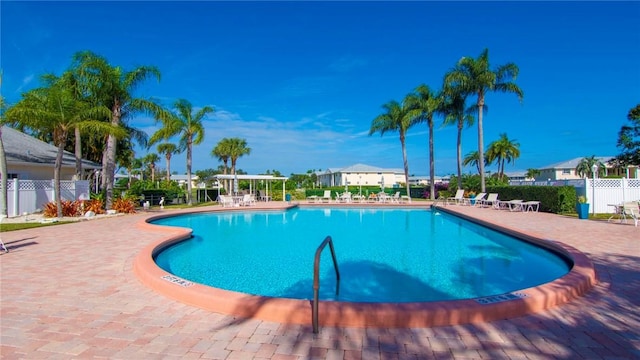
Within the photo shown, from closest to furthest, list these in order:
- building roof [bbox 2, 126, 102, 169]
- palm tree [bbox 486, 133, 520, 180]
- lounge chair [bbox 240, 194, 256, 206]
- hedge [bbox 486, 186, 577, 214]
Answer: hedge [bbox 486, 186, 577, 214] → building roof [bbox 2, 126, 102, 169] → lounge chair [bbox 240, 194, 256, 206] → palm tree [bbox 486, 133, 520, 180]

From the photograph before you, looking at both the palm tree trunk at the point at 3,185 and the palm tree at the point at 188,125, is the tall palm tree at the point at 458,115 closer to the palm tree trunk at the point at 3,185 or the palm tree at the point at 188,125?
the palm tree at the point at 188,125

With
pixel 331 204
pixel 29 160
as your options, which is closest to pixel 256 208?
pixel 331 204

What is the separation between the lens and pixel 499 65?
861 inches

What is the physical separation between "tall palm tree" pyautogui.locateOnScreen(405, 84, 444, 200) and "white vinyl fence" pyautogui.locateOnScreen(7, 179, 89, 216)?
22355 mm

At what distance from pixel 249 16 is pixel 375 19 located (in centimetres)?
627

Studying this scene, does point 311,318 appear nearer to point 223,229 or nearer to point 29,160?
point 223,229

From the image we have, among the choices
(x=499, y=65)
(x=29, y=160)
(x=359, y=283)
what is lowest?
(x=359, y=283)

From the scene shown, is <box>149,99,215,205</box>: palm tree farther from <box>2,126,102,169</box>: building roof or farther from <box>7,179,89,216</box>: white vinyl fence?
<box>7,179,89,216</box>: white vinyl fence

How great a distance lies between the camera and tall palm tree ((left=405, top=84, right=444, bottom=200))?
2694 cm

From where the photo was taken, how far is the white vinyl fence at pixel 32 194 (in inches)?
570

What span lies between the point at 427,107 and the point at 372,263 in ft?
74.1

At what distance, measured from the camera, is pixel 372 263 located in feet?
Result: 24.0

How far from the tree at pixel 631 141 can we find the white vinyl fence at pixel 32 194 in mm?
43403

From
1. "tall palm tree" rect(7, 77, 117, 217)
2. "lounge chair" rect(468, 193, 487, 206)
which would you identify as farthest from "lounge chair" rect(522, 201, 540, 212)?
"tall palm tree" rect(7, 77, 117, 217)
